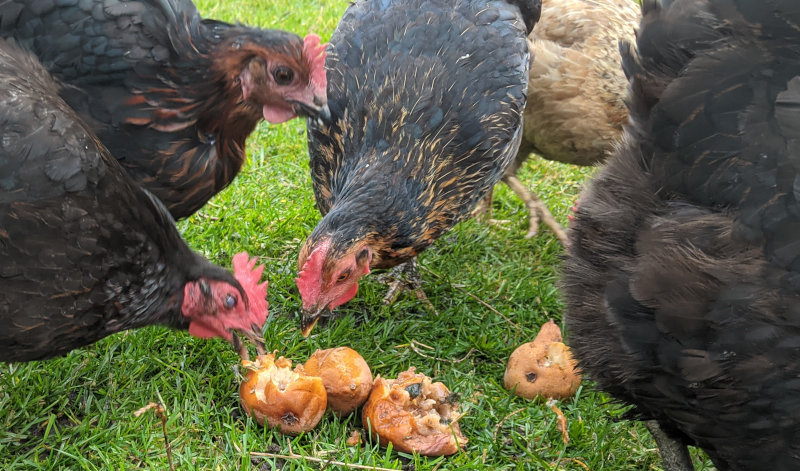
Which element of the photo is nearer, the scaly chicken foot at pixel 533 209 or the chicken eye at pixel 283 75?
the chicken eye at pixel 283 75

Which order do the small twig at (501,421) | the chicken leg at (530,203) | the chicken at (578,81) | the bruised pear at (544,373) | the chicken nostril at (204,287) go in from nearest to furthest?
the chicken nostril at (204,287)
the small twig at (501,421)
the bruised pear at (544,373)
the chicken at (578,81)
the chicken leg at (530,203)

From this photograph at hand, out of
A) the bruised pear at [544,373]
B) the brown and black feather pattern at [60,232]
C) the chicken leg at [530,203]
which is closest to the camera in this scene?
the brown and black feather pattern at [60,232]

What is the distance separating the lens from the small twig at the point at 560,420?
3037mm

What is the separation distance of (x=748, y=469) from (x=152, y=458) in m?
2.05

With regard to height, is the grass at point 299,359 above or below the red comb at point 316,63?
below

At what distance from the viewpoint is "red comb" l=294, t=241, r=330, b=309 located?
2.98 meters

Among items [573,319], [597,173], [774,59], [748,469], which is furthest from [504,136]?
[748,469]

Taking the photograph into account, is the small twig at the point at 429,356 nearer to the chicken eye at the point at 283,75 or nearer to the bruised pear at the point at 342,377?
the bruised pear at the point at 342,377

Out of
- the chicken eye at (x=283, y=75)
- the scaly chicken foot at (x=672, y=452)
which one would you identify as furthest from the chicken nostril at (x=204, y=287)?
the scaly chicken foot at (x=672, y=452)

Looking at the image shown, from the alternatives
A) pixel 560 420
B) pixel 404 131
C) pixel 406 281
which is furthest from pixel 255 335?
pixel 560 420

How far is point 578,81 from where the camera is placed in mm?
4059

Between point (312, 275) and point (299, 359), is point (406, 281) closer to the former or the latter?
point (299, 359)

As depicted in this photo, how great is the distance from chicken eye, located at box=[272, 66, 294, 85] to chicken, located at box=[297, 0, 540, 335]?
9.0 inches

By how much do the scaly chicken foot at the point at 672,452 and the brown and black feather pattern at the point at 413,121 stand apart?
1.23m
